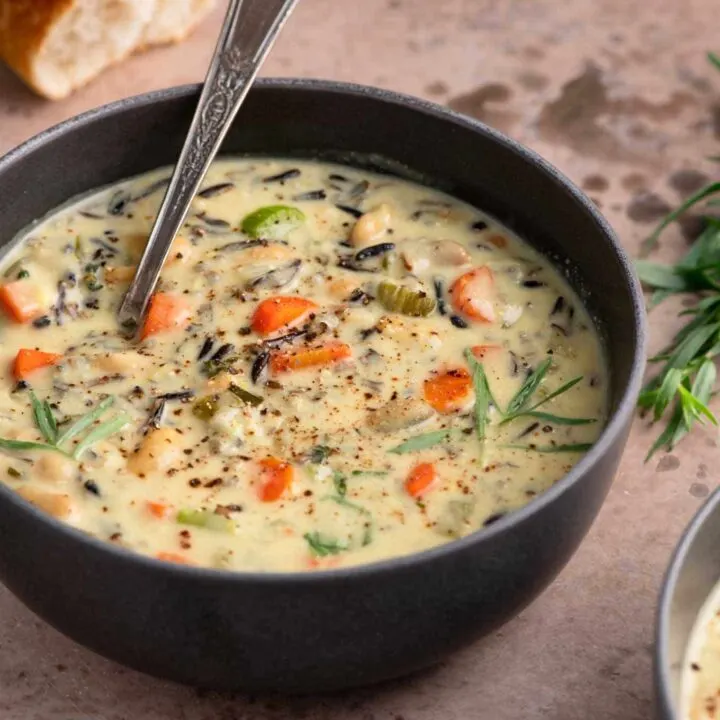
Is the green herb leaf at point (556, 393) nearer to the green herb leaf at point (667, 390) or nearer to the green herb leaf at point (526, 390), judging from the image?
the green herb leaf at point (526, 390)

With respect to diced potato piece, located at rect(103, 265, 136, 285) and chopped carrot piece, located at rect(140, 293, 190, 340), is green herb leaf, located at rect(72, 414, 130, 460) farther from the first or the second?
diced potato piece, located at rect(103, 265, 136, 285)

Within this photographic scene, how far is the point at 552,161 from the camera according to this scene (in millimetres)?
4090

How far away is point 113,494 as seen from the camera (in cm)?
A: 253

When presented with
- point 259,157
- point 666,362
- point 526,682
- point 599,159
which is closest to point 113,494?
point 526,682

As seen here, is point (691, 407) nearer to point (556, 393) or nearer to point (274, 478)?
point (556, 393)

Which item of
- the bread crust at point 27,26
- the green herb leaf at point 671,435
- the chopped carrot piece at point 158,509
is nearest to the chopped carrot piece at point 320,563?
the chopped carrot piece at point 158,509

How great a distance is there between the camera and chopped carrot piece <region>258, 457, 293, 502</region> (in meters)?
2.53

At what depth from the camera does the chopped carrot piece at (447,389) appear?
2740 millimetres

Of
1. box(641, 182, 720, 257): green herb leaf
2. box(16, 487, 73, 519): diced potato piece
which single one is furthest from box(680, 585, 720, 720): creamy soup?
box(641, 182, 720, 257): green herb leaf

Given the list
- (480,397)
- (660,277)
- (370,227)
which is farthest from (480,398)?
(660,277)

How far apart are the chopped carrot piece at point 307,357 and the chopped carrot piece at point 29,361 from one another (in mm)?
453

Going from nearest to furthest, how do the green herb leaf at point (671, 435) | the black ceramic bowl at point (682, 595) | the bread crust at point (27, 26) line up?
the black ceramic bowl at point (682, 595), the green herb leaf at point (671, 435), the bread crust at point (27, 26)

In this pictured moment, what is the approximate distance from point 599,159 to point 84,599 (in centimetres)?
234

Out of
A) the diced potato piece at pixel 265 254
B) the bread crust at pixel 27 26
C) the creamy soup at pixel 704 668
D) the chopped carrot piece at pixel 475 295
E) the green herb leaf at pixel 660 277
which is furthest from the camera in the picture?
the bread crust at pixel 27 26
